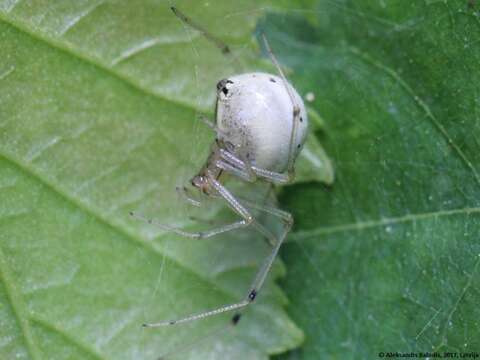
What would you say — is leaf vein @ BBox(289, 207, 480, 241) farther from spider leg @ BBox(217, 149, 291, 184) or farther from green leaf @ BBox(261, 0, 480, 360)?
spider leg @ BBox(217, 149, 291, 184)

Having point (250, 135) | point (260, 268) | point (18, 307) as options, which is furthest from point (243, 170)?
point (18, 307)

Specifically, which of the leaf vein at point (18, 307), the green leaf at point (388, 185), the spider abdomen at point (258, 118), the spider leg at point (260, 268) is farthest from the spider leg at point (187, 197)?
the leaf vein at point (18, 307)

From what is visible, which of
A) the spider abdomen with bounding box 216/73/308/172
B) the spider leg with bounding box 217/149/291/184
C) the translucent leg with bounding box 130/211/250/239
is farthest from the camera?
the translucent leg with bounding box 130/211/250/239

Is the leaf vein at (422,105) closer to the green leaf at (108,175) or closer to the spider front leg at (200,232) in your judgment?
the green leaf at (108,175)

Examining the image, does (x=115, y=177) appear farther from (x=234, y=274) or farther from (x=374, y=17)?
(x=374, y=17)

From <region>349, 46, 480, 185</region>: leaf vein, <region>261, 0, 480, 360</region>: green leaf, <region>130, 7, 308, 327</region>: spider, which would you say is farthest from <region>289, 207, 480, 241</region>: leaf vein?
<region>130, 7, 308, 327</region>: spider

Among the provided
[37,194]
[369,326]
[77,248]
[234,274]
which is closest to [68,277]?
[77,248]

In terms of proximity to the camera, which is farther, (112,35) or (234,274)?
(234,274)
